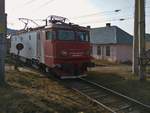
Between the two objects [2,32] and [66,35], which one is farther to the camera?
[66,35]

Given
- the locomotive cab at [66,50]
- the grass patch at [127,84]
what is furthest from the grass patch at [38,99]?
the grass patch at [127,84]

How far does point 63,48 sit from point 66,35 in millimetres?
915

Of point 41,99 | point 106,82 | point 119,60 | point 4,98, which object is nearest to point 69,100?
point 41,99

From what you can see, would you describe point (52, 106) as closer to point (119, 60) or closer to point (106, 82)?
point (106, 82)

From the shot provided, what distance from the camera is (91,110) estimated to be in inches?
462

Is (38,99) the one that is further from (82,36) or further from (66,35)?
(82,36)

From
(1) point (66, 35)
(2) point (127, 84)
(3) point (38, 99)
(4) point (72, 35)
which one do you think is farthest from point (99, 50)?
(3) point (38, 99)

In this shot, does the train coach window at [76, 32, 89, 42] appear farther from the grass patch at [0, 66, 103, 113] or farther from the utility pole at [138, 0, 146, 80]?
the grass patch at [0, 66, 103, 113]

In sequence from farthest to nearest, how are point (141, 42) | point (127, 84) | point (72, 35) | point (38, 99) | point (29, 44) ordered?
point (29, 44) < point (72, 35) < point (141, 42) < point (127, 84) < point (38, 99)

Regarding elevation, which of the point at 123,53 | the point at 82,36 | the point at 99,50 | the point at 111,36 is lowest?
the point at 123,53

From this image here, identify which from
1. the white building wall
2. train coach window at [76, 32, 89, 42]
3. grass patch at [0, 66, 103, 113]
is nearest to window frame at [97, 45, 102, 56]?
the white building wall

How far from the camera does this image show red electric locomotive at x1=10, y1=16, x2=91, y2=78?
1800cm

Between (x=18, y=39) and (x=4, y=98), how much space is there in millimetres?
16986

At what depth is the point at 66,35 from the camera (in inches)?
730
